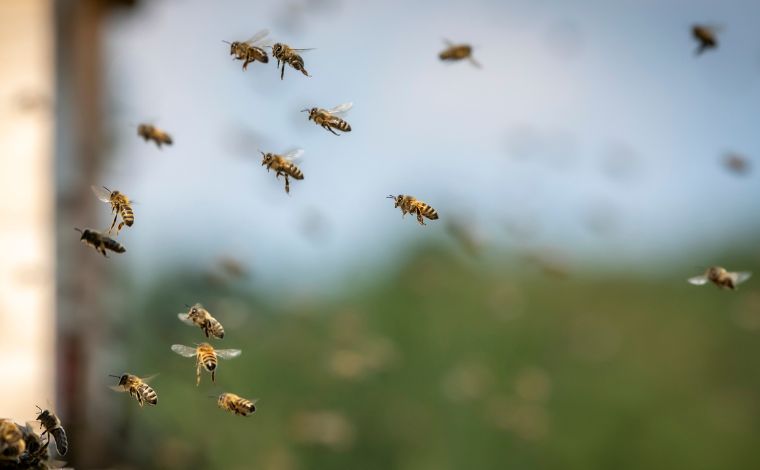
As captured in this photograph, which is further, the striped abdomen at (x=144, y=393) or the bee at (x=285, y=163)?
the bee at (x=285, y=163)

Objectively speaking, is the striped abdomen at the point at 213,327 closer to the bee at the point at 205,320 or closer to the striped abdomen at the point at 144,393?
the bee at the point at 205,320

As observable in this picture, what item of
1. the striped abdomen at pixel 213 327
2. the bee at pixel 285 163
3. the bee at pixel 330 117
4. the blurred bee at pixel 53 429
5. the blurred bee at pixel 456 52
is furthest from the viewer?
the blurred bee at pixel 456 52

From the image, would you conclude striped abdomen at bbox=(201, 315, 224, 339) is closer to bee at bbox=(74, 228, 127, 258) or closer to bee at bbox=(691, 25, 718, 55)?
bee at bbox=(74, 228, 127, 258)

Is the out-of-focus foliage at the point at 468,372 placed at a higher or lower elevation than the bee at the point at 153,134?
higher

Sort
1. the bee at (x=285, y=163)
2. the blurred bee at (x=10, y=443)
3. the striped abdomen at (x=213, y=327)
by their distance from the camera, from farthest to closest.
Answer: the bee at (x=285, y=163) < the striped abdomen at (x=213, y=327) < the blurred bee at (x=10, y=443)

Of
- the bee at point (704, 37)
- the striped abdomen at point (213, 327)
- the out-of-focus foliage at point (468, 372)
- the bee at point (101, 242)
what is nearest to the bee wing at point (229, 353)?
the striped abdomen at point (213, 327)
